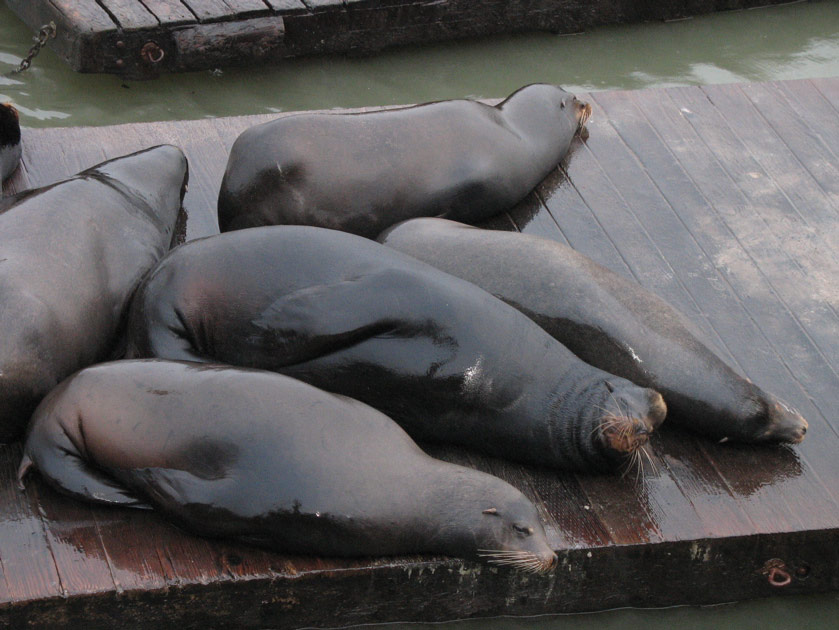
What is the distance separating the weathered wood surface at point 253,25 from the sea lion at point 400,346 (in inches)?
142

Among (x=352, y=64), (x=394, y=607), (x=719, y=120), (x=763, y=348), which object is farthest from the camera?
(x=352, y=64)

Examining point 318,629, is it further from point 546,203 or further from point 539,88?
point 539,88

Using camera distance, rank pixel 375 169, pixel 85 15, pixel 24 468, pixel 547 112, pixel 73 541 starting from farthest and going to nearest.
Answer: pixel 85 15 → pixel 547 112 → pixel 375 169 → pixel 24 468 → pixel 73 541

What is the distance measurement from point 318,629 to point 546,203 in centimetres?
255

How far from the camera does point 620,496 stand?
4246 mm

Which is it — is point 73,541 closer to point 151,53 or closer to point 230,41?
point 151,53

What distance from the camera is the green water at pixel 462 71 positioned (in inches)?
302

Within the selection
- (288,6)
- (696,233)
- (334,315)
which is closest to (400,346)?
(334,315)

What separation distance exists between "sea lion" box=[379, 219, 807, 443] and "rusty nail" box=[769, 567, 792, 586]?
0.48 metres

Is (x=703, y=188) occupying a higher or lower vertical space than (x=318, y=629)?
higher

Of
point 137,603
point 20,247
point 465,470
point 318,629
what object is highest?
point 20,247

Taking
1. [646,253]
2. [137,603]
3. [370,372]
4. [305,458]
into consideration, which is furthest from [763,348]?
[137,603]

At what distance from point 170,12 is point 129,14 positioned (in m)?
0.25

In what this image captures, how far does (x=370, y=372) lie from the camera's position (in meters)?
4.20
